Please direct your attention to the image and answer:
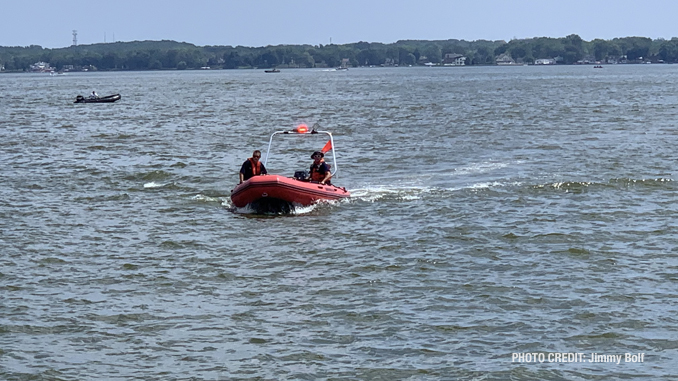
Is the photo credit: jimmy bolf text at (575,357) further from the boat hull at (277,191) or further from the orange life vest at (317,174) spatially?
the orange life vest at (317,174)

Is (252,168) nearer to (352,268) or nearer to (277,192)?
(277,192)

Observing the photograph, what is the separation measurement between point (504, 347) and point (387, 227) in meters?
8.03

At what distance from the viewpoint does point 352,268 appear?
16.6 metres

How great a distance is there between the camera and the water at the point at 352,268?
12203 millimetres

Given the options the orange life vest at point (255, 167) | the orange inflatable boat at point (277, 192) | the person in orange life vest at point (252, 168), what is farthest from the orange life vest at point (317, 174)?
the orange life vest at point (255, 167)

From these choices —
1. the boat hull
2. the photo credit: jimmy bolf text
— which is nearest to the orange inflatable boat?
the boat hull

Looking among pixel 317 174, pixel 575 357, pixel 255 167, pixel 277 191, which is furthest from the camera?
pixel 317 174

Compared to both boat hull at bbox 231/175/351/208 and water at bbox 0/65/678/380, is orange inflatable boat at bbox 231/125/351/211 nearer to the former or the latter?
boat hull at bbox 231/175/351/208

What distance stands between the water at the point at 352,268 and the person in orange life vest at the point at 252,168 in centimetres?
106

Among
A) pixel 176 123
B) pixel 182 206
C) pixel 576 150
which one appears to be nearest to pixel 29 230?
pixel 182 206

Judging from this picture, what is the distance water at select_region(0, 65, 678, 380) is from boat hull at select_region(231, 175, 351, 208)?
14.2 inches

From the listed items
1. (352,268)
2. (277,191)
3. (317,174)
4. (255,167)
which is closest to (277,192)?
(277,191)

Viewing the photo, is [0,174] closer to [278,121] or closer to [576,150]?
[576,150]

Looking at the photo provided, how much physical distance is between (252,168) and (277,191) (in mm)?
1547
